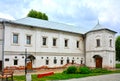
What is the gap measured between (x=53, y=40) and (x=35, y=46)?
4130mm

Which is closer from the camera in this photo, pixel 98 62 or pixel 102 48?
pixel 102 48

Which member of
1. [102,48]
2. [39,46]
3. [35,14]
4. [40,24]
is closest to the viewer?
[39,46]

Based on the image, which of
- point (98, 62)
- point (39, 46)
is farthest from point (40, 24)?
point (98, 62)

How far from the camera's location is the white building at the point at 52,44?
2850 cm

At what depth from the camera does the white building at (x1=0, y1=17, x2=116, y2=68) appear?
28.5 metres

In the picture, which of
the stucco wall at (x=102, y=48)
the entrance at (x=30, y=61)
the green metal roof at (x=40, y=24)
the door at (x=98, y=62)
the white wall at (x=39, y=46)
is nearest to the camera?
the white wall at (x=39, y=46)

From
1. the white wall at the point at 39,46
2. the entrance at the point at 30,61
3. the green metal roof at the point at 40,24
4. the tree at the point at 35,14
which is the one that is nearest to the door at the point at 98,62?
the white wall at the point at 39,46

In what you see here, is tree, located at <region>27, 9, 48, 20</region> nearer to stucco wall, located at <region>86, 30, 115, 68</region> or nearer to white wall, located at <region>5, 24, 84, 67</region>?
white wall, located at <region>5, 24, 84, 67</region>

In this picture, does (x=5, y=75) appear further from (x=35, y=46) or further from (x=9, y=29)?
(x=35, y=46)

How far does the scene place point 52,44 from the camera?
34031 millimetres

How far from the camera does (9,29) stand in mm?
28359

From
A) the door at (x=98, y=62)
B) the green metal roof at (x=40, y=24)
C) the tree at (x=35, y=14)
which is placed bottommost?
the door at (x=98, y=62)

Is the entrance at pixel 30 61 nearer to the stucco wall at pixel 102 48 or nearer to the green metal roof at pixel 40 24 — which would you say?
the green metal roof at pixel 40 24

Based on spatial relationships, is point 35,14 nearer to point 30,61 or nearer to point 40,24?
point 40,24
